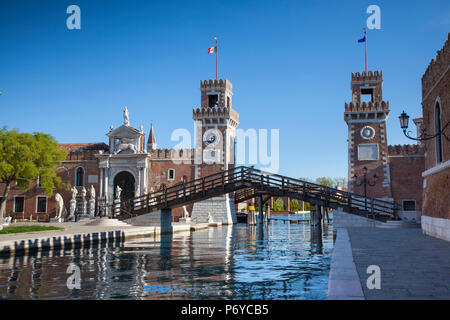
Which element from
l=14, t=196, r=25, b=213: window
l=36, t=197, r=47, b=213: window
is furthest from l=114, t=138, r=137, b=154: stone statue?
l=14, t=196, r=25, b=213: window

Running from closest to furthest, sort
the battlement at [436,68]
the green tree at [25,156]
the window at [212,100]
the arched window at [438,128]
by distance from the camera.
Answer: the battlement at [436,68] → the arched window at [438,128] → the green tree at [25,156] → the window at [212,100]

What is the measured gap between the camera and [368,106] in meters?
36.6

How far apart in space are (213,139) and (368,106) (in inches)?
511

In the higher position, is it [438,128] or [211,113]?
[211,113]

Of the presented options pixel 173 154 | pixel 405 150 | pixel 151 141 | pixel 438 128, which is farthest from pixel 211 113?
pixel 151 141

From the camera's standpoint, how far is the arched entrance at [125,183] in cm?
4153

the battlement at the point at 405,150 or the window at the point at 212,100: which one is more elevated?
the window at the point at 212,100

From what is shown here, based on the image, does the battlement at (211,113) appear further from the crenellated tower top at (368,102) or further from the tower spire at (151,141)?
the tower spire at (151,141)

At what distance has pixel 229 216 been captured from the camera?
39.4m

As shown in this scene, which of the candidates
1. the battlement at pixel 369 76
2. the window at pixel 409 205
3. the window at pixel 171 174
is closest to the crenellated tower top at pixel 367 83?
the battlement at pixel 369 76

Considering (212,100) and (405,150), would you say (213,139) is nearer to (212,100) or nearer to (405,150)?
(212,100)

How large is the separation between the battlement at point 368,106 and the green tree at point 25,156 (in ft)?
72.3

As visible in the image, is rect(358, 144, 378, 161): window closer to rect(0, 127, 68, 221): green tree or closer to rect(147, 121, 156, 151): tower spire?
rect(0, 127, 68, 221): green tree

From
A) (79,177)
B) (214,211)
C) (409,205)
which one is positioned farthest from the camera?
(79,177)
